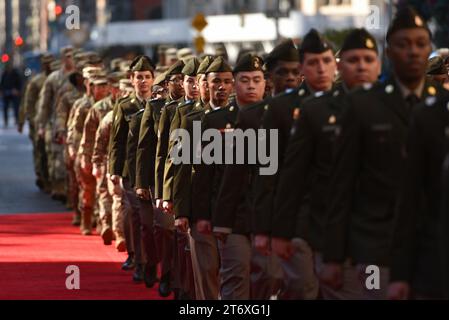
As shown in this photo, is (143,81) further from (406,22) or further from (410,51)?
(410,51)

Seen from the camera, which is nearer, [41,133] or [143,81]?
[143,81]

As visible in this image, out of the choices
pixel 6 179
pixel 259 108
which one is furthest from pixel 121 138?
pixel 6 179

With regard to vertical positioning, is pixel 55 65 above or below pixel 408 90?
below

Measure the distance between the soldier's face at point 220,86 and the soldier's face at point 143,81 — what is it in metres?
4.04

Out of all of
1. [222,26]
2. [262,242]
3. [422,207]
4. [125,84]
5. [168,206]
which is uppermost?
[422,207]

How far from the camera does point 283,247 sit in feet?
32.9

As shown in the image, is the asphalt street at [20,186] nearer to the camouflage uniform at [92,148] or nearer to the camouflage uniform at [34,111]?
the camouflage uniform at [34,111]

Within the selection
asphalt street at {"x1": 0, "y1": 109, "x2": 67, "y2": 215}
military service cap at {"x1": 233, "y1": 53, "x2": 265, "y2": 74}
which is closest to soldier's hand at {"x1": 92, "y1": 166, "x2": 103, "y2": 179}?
asphalt street at {"x1": 0, "y1": 109, "x2": 67, "y2": 215}

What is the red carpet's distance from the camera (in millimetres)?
15685

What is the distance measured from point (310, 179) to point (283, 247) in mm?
417

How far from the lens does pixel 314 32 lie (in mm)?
10836

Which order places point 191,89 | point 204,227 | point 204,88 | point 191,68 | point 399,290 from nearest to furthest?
point 399,290
point 204,227
point 204,88
point 191,89
point 191,68

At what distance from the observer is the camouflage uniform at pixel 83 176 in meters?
21.8

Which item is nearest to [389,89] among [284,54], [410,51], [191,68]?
[410,51]
